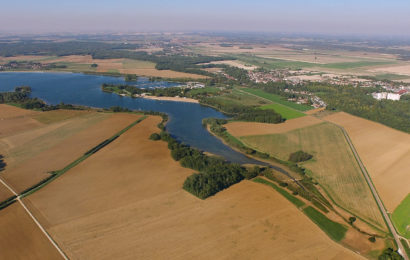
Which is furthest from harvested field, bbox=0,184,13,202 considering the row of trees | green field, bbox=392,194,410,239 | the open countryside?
green field, bbox=392,194,410,239

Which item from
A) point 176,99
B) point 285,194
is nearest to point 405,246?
point 285,194

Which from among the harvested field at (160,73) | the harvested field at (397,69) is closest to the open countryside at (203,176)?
the harvested field at (160,73)

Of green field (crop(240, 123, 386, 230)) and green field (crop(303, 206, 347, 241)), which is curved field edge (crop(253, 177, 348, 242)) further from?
green field (crop(240, 123, 386, 230))

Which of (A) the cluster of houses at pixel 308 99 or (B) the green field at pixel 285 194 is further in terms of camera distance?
(A) the cluster of houses at pixel 308 99

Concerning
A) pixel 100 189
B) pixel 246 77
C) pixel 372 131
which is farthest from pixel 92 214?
pixel 246 77

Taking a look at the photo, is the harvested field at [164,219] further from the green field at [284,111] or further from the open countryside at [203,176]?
the green field at [284,111]

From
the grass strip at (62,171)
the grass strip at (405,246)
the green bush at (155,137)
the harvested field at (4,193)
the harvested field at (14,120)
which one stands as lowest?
the grass strip at (405,246)

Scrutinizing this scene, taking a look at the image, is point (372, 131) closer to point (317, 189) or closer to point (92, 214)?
point (317, 189)
